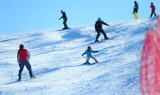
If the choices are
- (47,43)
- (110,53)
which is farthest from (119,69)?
(47,43)

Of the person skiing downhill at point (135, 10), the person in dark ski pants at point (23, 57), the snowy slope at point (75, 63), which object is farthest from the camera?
the person skiing downhill at point (135, 10)

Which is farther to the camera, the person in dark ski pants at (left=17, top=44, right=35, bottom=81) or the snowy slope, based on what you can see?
the person in dark ski pants at (left=17, top=44, right=35, bottom=81)

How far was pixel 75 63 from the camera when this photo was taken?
2042 cm

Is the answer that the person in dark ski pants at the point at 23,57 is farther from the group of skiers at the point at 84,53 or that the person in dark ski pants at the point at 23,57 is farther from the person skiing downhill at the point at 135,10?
the person skiing downhill at the point at 135,10

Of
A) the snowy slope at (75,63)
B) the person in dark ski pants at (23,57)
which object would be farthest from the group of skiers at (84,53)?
the snowy slope at (75,63)

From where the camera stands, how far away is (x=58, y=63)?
20.8 m

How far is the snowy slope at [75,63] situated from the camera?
555 inches

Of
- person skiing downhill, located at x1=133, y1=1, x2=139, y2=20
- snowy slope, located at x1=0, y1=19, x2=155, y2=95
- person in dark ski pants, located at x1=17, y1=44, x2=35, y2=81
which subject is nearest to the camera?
snowy slope, located at x1=0, y1=19, x2=155, y2=95

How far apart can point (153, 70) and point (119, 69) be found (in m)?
2.79

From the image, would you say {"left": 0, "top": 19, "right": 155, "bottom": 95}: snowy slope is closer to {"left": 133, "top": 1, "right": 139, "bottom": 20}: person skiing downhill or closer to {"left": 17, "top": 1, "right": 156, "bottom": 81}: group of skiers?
{"left": 17, "top": 1, "right": 156, "bottom": 81}: group of skiers

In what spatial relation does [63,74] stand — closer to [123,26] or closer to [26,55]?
[26,55]

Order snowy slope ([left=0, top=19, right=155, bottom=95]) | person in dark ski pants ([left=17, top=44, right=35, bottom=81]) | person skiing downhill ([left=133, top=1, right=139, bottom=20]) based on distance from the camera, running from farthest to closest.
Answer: person skiing downhill ([left=133, top=1, right=139, bottom=20])
person in dark ski pants ([left=17, top=44, right=35, bottom=81])
snowy slope ([left=0, top=19, right=155, bottom=95])

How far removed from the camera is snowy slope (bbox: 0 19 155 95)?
14.1 metres

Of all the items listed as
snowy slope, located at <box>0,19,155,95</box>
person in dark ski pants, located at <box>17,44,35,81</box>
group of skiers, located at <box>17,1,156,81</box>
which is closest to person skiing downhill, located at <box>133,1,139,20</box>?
group of skiers, located at <box>17,1,156,81</box>
